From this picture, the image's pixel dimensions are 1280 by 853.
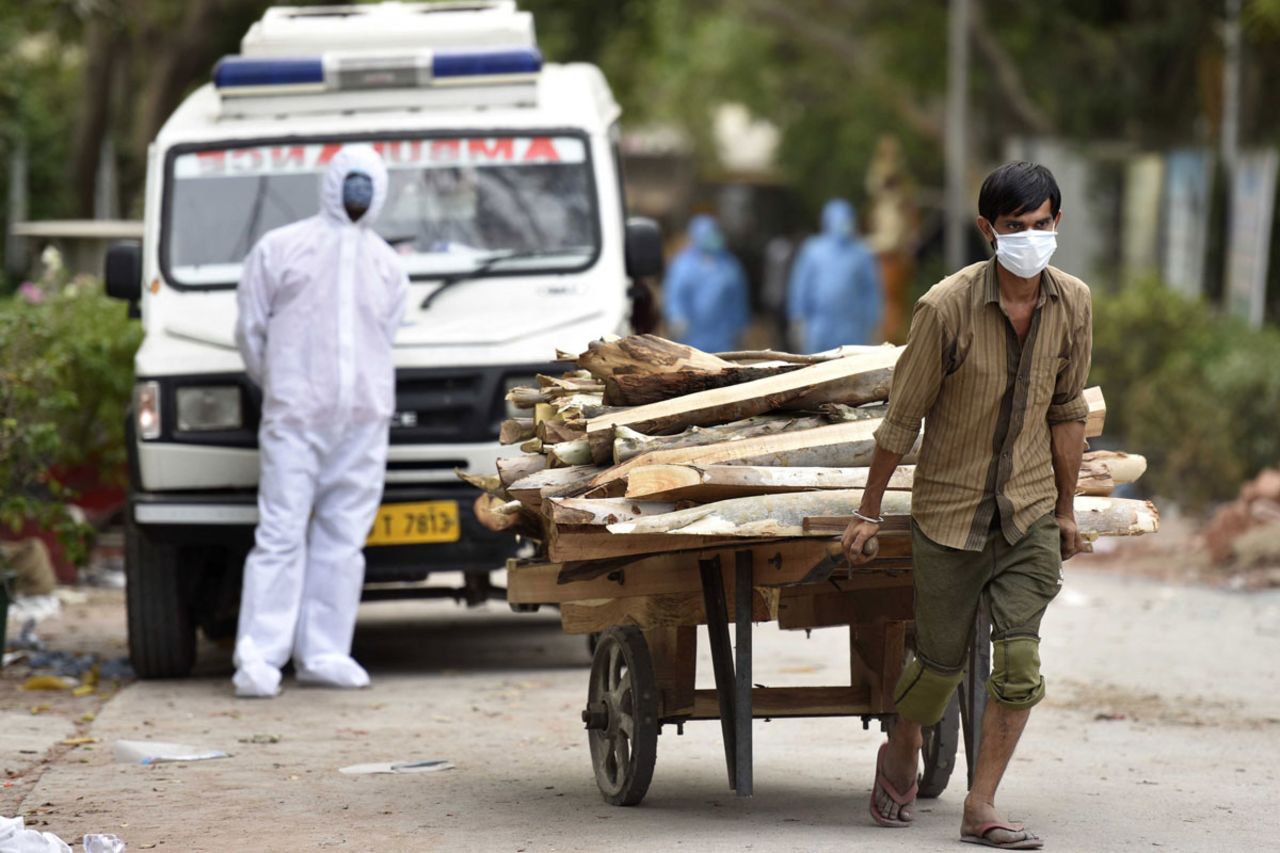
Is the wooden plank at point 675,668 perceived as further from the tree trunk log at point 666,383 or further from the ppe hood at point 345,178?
the ppe hood at point 345,178

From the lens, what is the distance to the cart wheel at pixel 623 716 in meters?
6.40

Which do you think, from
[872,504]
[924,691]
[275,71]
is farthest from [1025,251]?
[275,71]

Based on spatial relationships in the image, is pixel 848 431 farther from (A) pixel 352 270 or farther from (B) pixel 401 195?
(B) pixel 401 195

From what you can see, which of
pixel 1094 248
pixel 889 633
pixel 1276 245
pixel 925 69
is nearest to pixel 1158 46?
pixel 1094 248

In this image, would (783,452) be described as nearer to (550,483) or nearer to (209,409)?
(550,483)

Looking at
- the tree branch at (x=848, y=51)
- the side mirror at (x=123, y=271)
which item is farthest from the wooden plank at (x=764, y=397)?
the tree branch at (x=848, y=51)

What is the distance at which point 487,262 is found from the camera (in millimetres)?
9688

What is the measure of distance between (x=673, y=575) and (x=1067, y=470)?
123 centimetres

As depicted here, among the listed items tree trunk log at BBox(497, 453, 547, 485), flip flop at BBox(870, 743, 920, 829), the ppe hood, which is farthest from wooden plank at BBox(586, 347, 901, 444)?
the ppe hood

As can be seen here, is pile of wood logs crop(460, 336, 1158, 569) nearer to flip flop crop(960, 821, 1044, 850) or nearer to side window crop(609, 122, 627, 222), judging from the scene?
flip flop crop(960, 821, 1044, 850)

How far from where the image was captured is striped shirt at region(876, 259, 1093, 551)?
5668 mm

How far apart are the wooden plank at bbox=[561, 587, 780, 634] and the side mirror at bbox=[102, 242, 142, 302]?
340 centimetres

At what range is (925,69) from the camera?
33.4 meters

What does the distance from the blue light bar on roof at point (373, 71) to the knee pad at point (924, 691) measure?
15.4 feet
